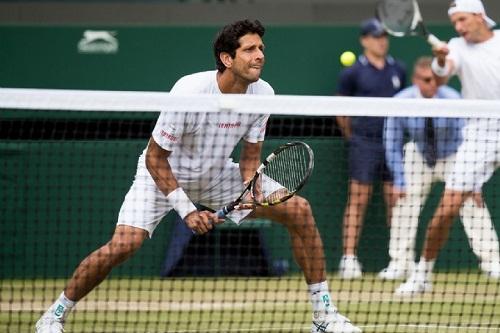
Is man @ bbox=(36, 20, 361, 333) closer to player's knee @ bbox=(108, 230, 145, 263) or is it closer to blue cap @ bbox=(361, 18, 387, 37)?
player's knee @ bbox=(108, 230, 145, 263)

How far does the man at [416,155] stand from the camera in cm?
994

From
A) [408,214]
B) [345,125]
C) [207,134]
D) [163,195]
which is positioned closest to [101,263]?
[163,195]

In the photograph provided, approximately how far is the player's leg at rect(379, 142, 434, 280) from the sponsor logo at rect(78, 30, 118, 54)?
7.52 ft

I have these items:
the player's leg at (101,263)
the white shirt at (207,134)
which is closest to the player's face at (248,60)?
the white shirt at (207,134)

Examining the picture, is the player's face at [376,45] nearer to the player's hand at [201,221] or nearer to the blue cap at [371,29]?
the blue cap at [371,29]

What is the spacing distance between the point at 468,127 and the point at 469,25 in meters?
0.66

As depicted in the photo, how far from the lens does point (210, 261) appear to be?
10047 millimetres

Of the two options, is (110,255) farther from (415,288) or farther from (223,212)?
(415,288)

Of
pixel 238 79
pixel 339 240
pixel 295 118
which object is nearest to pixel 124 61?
pixel 295 118

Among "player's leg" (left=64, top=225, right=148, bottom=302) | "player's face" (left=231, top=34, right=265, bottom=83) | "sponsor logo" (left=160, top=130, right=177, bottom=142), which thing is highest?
"player's face" (left=231, top=34, right=265, bottom=83)

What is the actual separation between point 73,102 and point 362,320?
2.24m

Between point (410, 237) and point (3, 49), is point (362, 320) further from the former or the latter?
point (3, 49)

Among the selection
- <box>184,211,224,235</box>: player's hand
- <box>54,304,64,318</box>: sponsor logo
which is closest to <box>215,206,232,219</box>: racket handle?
<box>184,211,224,235</box>: player's hand

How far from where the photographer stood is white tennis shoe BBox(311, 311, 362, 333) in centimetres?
686
